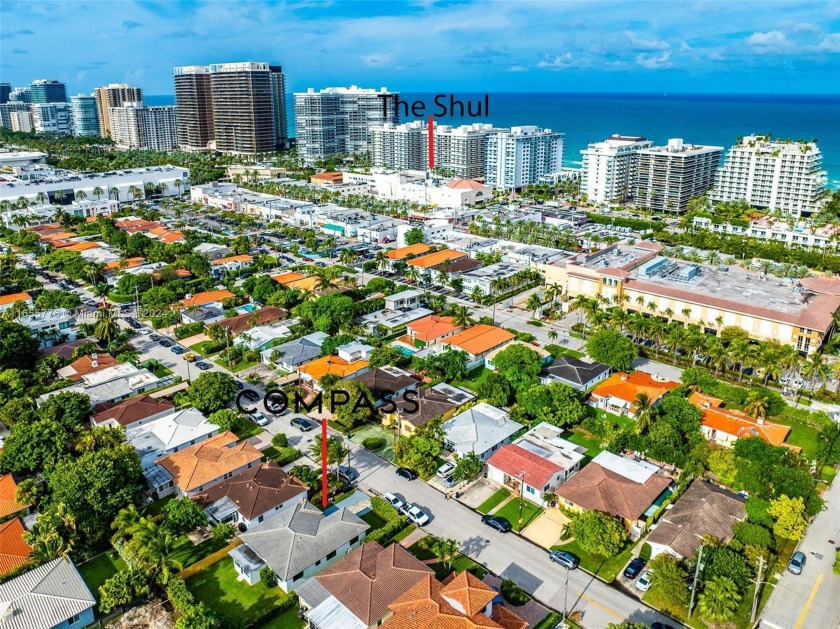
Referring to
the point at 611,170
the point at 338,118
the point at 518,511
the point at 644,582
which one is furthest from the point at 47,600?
the point at 338,118

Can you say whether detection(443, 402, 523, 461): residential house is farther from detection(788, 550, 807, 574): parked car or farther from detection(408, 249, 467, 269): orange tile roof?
detection(408, 249, 467, 269): orange tile roof

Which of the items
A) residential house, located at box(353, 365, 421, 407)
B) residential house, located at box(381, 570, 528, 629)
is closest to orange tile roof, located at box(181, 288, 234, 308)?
residential house, located at box(353, 365, 421, 407)

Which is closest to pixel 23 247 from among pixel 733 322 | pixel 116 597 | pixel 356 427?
pixel 356 427

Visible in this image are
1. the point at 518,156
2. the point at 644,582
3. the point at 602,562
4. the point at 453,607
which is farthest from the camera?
the point at 518,156

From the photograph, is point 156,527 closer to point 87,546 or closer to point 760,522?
point 87,546

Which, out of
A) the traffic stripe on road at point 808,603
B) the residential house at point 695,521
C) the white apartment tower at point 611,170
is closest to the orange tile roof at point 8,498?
the residential house at point 695,521

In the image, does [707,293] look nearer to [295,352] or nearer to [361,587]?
[295,352]
